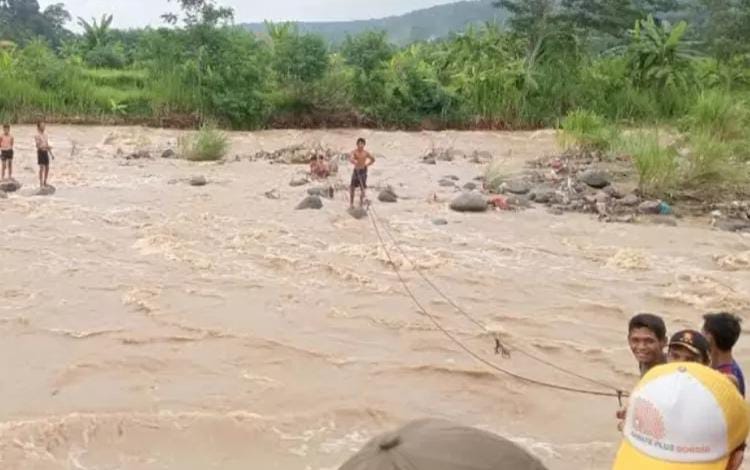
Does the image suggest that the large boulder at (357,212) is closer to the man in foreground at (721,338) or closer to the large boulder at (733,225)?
the large boulder at (733,225)

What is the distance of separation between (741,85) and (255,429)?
21.9 metres

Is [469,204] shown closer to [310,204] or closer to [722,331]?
[310,204]

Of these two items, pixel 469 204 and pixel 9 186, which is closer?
pixel 469 204

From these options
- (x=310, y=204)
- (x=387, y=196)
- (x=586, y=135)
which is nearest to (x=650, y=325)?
(x=310, y=204)

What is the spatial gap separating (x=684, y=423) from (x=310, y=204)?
1009 cm

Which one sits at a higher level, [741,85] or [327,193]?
[741,85]

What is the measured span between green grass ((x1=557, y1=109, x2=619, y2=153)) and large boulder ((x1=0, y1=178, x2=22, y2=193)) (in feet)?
31.4

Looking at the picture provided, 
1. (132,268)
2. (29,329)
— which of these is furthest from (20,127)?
(29,329)

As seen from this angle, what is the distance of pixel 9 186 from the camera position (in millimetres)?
12930

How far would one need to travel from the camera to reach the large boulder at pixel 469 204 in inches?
481

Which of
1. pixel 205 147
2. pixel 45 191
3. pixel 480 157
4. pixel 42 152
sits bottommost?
pixel 45 191

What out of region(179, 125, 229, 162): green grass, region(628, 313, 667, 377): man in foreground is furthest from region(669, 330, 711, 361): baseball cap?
region(179, 125, 229, 162): green grass

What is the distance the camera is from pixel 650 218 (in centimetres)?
1176

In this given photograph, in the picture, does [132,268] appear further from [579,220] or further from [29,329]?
[579,220]
